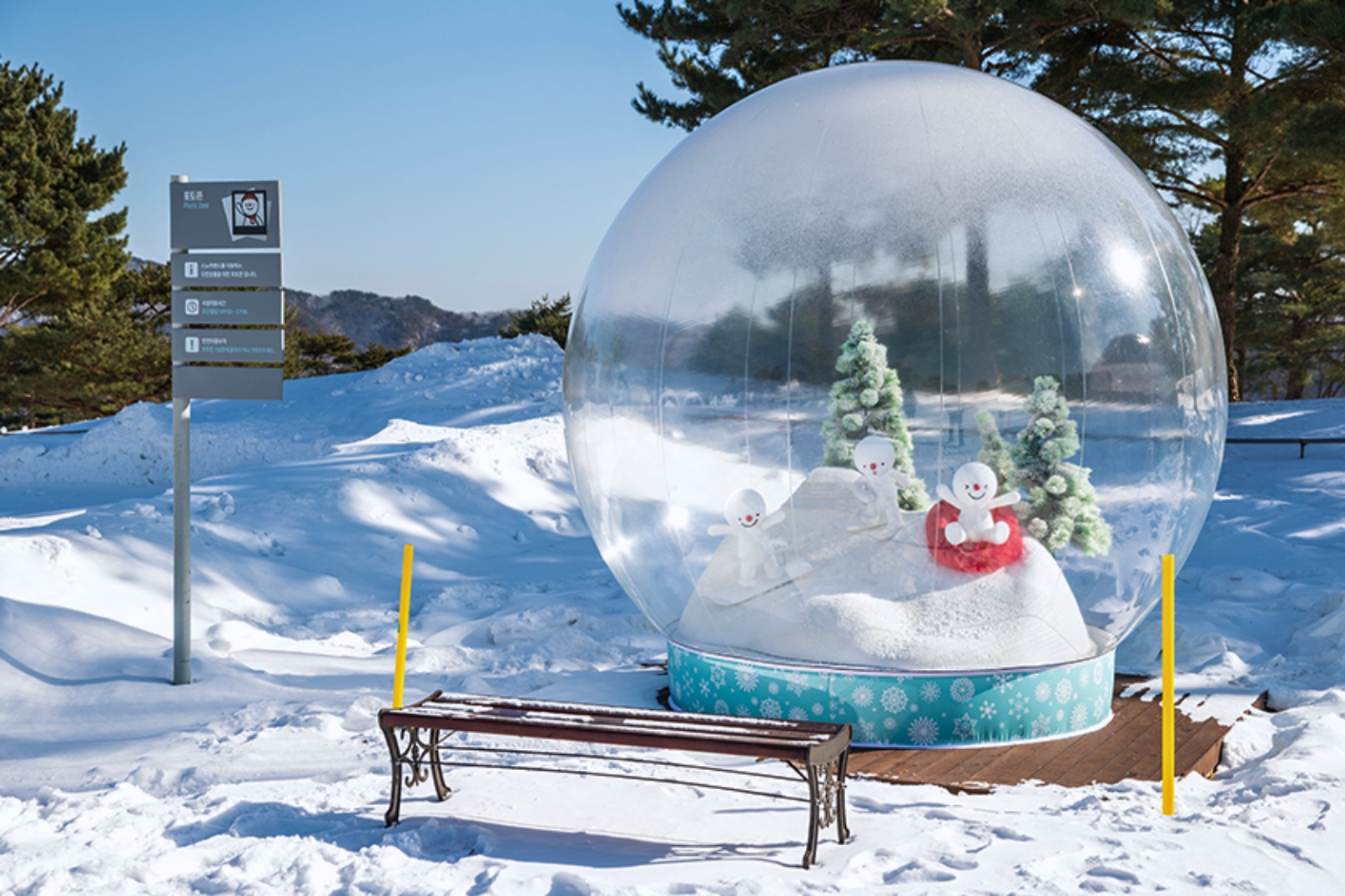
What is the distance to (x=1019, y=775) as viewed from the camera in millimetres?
4871

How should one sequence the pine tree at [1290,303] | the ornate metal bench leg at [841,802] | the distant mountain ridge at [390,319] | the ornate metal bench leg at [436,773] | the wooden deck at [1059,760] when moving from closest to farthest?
the ornate metal bench leg at [841,802]
the ornate metal bench leg at [436,773]
the wooden deck at [1059,760]
the pine tree at [1290,303]
the distant mountain ridge at [390,319]

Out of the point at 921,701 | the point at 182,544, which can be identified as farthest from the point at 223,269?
the point at 921,701

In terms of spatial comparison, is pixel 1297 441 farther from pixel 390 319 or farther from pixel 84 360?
pixel 390 319

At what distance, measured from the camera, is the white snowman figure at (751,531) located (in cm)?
517

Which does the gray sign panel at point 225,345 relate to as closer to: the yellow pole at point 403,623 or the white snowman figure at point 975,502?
the yellow pole at point 403,623

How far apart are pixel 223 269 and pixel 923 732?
185 inches

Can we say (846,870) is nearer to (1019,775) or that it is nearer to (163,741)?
(1019,775)

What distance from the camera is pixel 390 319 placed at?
85.6 m

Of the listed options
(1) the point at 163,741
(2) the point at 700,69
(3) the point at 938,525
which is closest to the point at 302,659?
(1) the point at 163,741

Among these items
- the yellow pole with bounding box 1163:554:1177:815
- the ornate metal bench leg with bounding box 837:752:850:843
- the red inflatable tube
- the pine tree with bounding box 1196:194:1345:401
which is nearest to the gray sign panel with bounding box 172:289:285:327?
the red inflatable tube

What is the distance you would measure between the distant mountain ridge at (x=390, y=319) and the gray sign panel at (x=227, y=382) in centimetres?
7677

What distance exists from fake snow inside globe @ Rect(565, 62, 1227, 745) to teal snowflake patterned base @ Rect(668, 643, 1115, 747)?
1 centimetres

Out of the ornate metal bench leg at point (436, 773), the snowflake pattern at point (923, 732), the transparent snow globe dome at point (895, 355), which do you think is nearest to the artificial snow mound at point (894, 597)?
the transparent snow globe dome at point (895, 355)

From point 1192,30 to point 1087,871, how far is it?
1705 cm
